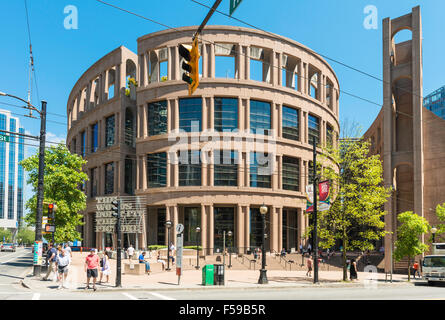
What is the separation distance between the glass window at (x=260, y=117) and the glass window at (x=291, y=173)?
4327 millimetres

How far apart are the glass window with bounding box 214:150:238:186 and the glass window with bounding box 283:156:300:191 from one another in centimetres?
638

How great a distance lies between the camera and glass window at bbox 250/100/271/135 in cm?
4603

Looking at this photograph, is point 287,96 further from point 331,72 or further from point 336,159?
point 336,159

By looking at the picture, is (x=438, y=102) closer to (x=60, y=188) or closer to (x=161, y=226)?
(x=161, y=226)

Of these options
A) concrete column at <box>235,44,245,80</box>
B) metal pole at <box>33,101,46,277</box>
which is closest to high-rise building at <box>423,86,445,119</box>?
concrete column at <box>235,44,245,80</box>

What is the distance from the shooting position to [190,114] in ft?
149

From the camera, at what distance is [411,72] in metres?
42.0

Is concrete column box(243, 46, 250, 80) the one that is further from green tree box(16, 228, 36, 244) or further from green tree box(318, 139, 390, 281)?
green tree box(16, 228, 36, 244)

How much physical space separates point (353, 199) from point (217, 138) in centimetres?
1953

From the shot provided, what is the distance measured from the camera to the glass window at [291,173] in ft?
156

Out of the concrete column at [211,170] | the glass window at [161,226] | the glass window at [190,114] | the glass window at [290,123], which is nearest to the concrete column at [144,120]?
the glass window at [190,114]

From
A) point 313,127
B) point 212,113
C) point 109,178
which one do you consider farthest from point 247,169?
point 109,178
